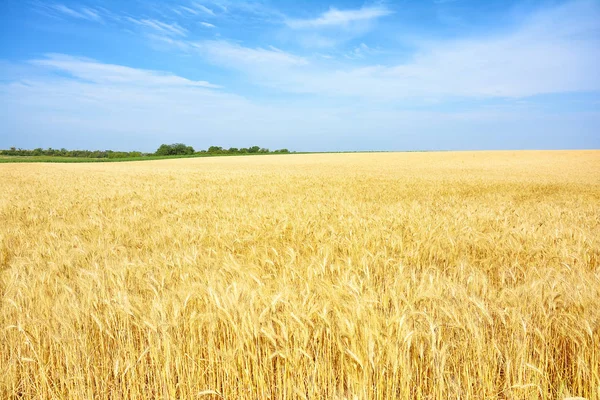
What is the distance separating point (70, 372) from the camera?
1.64m

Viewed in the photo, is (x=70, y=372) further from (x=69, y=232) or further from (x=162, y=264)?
(x=69, y=232)

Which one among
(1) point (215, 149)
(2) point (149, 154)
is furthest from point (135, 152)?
(1) point (215, 149)

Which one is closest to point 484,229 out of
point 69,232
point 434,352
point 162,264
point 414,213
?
point 414,213

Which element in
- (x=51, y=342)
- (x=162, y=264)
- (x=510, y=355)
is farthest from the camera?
(x=162, y=264)

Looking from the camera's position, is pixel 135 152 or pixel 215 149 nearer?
pixel 135 152

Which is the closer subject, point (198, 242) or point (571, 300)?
point (571, 300)

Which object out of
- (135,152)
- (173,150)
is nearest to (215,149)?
(173,150)

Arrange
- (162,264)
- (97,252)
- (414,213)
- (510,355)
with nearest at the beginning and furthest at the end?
(510,355) → (162,264) → (97,252) → (414,213)

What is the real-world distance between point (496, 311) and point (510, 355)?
0.33 metres

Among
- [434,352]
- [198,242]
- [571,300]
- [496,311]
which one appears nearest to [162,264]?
[198,242]

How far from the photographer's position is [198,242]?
423 cm

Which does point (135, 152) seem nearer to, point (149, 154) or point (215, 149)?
point (149, 154)

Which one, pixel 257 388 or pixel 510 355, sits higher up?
pixel 510 355

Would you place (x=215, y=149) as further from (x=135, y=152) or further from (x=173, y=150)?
(x=135, y=152)
